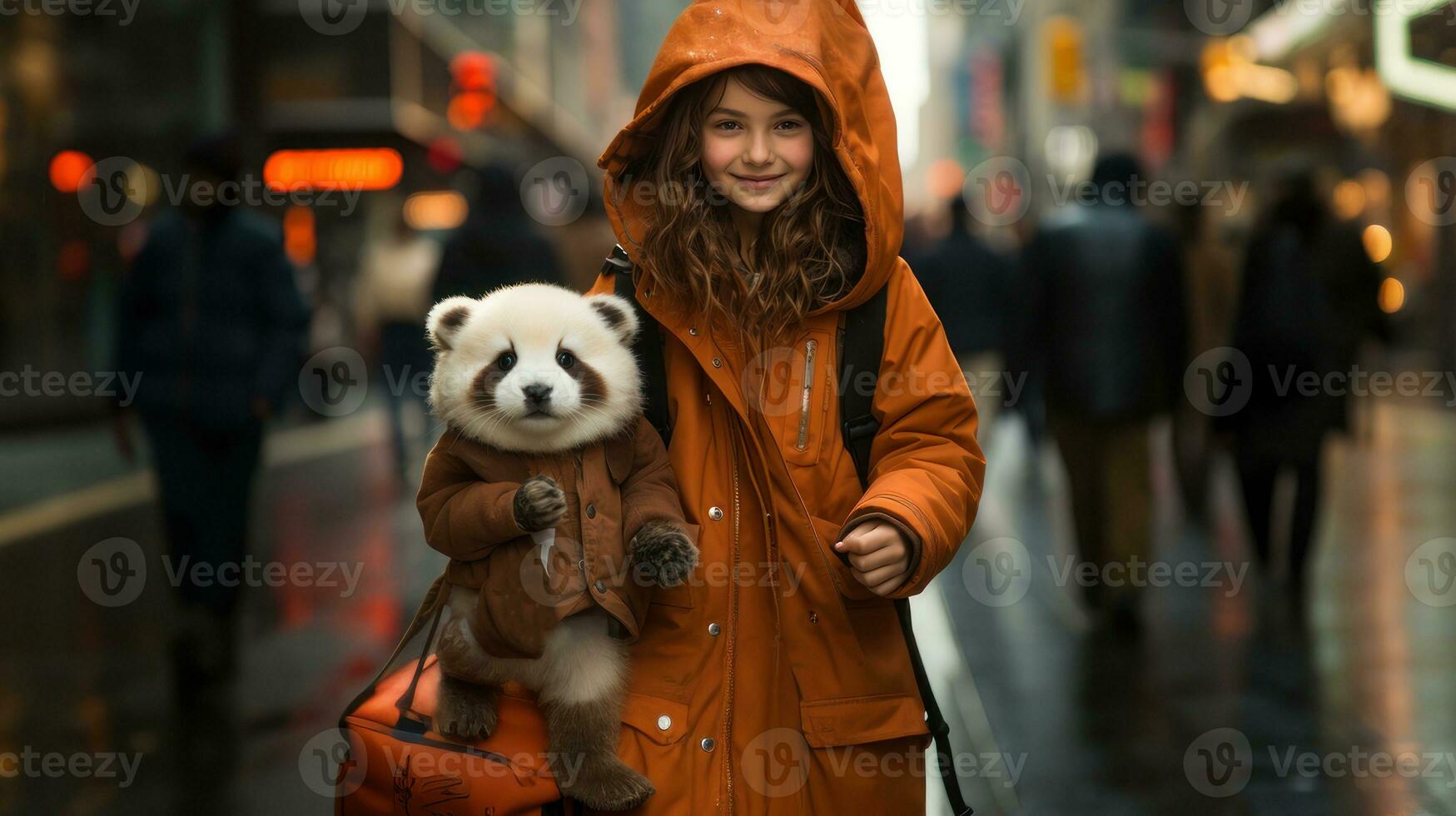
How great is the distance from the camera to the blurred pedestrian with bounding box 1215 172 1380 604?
7.86m

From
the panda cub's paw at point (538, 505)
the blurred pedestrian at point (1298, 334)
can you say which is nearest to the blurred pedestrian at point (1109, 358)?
the blurred pedestrian at point (1298, 334)

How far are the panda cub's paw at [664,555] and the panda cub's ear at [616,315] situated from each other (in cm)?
41

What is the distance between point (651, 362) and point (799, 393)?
297mm

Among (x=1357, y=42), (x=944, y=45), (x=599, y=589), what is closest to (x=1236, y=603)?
(x=599, y=589)

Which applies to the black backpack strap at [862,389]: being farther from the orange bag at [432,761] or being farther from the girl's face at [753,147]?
the orange bag at [432,761]

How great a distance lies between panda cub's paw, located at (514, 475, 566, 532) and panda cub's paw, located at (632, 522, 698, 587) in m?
0.16

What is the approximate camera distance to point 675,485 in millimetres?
2549

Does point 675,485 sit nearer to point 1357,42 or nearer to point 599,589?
point 599,589

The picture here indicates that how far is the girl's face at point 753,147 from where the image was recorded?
266cm

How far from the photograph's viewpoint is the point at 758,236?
2.79 metres

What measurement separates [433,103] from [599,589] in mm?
21309

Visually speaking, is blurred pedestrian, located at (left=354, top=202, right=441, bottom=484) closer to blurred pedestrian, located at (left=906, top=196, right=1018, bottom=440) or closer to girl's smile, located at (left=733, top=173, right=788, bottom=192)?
blurred pedestrian, located at (left=906, top=196, right=1018, bottom=440)

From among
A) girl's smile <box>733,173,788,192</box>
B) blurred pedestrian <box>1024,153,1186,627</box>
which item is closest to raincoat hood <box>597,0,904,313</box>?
girl's smile <box>733,173,788,192</box>

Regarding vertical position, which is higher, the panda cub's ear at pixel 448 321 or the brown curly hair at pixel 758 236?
the brown curly hair at pixel 758 236
